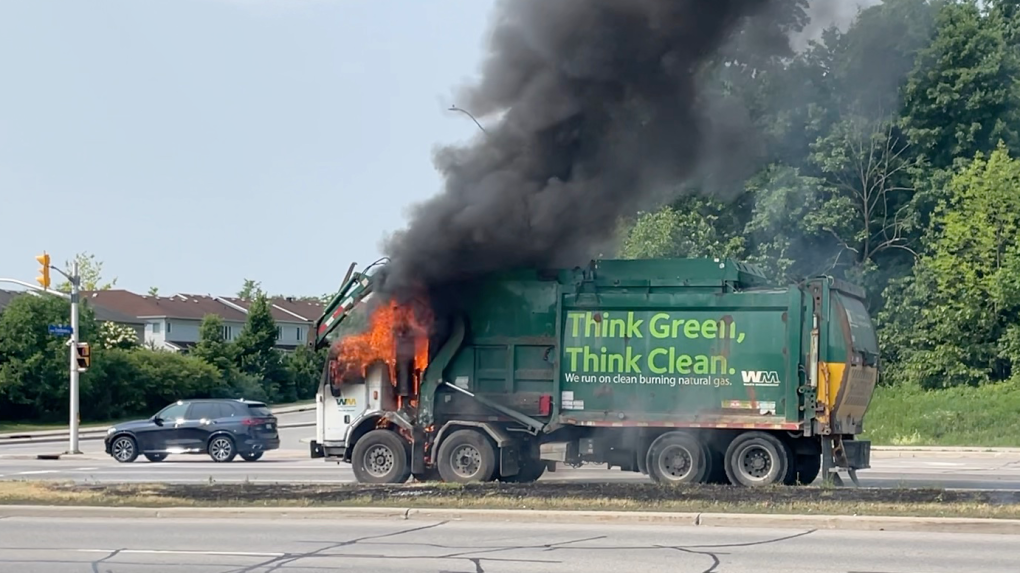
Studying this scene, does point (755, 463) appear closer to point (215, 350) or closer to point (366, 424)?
point (366, 424)

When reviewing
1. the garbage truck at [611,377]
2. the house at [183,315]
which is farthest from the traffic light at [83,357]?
the house at [183,315]

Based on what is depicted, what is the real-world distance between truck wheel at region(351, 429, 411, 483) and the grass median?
1248 mm

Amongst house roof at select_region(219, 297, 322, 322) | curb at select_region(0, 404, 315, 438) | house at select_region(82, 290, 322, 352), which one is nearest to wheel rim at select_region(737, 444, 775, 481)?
curb at select_region(0, 404, 315, 438)

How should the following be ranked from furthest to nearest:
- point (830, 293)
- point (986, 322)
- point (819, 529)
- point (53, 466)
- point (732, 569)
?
1. point (986, 322)
2. point (53, 466)
3. point (830, 293)
4. point (819, 529)
5. point (732, 569)

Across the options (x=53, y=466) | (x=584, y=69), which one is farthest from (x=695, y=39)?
(x=53, y=466)

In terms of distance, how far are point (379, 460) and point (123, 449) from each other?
11.6 m

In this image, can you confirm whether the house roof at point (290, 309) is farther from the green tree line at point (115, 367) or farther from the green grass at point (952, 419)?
the green grass at point (952, 419)

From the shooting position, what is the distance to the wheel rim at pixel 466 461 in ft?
57.2

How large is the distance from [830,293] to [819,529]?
15.8 ft

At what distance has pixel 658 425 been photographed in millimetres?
16812

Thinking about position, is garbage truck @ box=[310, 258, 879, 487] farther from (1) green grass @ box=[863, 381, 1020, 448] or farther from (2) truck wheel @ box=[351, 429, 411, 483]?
(1) green grass @ box=[863, 381, 1020, 448]

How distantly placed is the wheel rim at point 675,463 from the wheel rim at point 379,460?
3.79 m

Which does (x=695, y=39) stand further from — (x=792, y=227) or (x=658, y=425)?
(x=792, y=227)

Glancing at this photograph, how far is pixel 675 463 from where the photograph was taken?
16.8 metres
